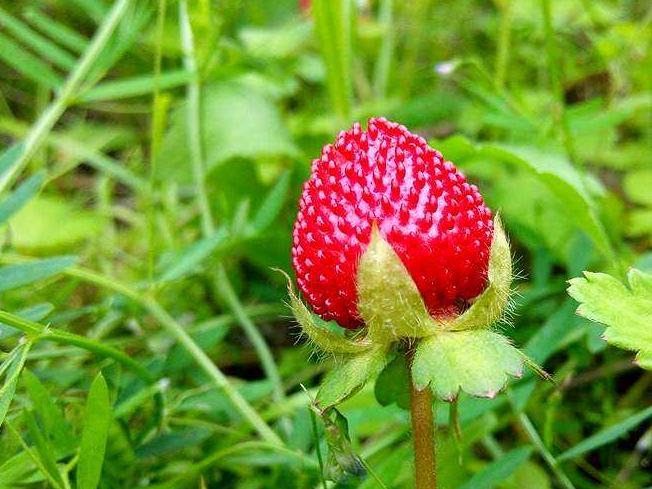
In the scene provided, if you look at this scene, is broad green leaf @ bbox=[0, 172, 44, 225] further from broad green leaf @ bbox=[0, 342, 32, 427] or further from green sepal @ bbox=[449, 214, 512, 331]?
green sepal @ bbox=[449, 214, 512, 331]

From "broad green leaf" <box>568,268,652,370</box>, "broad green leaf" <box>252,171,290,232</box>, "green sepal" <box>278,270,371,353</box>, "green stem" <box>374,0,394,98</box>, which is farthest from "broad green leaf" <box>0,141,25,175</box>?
"green stem" <box>374,0,394,98</box>

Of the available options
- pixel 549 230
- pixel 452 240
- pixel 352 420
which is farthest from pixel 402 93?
pixel 452 240

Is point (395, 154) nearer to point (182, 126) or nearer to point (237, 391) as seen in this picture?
point (237, 391)

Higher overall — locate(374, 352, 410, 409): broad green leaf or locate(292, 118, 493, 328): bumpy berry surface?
locate(292, 118, 493, 328): bumpy berry surface

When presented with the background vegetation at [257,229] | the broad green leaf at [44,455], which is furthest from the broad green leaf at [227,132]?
the broad green leaf at [44,455]

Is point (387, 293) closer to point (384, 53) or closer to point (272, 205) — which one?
point (272, 205)

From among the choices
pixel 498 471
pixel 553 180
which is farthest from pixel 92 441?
pixel 553 180
